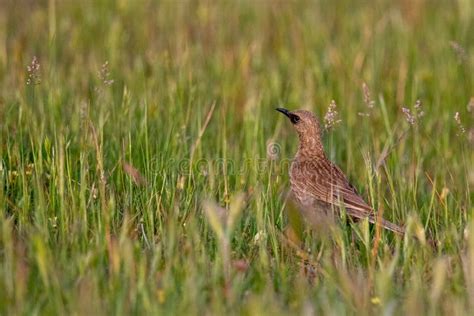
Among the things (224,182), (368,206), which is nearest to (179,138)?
(224,182)

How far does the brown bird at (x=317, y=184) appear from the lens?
20.2 feet

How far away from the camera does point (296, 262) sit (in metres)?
5.43

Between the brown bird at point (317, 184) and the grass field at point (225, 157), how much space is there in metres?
0.13

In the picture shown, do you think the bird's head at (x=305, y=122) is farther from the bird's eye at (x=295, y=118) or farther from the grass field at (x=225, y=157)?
the grass field at (x=225, y=157)

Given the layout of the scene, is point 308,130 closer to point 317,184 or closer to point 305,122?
point 305,122

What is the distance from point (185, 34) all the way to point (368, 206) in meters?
4.25

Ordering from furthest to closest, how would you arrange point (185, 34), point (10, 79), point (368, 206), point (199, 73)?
1. point (185, 34)
2. point (199, 73)
3. point (10, 79)
4. point (368, 206)

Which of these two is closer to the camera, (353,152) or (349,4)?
(353,152)

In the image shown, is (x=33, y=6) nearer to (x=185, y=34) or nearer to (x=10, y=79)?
(x=185, y=34)

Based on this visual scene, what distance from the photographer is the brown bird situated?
615cm

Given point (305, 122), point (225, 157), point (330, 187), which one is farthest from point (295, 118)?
point (330, 187)

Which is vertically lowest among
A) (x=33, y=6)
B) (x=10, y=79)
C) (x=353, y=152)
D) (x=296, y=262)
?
(x=296, y=262)

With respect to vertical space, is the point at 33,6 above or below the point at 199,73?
above

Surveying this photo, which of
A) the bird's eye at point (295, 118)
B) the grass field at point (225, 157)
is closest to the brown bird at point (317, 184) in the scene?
the bird's eye at point (295, 118)
